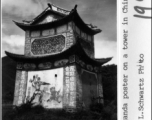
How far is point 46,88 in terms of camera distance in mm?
5273

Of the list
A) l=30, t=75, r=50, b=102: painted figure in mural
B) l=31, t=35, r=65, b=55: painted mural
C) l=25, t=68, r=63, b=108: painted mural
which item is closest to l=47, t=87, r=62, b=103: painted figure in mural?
l=25, t=68, r=63, b=108: painted mural

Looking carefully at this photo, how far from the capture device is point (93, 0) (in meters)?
5.22

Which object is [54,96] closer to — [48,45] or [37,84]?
[37,84]

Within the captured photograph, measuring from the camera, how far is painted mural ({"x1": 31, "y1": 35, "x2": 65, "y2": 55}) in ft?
17.8

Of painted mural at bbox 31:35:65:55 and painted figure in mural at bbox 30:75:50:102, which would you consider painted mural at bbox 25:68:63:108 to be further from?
painted mural at bbox 31:35:65:55

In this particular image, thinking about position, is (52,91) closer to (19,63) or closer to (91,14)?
(19,63)

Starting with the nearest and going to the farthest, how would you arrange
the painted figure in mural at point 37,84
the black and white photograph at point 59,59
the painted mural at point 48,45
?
the black and white photograph at point 59,59 → the painted figure in mural at point 37,84 → the painted mural at point 48,45

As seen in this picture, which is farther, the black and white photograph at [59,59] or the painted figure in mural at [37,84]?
the painted figure in mural at [37,84]

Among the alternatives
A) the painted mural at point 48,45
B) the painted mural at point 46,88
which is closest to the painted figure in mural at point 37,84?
the painted mural at point 46,88

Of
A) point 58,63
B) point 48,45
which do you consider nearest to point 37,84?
point 58,63

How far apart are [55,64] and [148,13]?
2201mm

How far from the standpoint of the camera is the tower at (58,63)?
17.0 feet

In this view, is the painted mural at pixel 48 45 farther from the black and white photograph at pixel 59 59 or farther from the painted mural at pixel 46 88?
the painted mural at pixel 46 88

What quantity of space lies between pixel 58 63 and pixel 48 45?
477 millimetres
